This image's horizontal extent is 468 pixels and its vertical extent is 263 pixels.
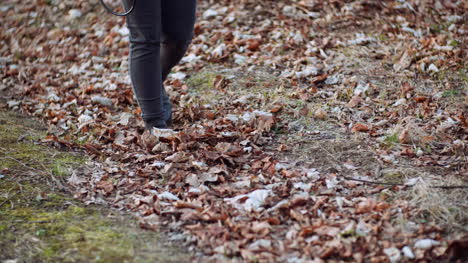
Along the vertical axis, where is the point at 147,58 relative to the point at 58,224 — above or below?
above

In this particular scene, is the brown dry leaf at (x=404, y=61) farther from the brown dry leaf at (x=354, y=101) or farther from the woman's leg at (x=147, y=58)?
the woman's leg at (x=147, y=58)

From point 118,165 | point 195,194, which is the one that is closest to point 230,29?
point 118,165

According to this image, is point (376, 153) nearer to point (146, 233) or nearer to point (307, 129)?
point (307, 129)

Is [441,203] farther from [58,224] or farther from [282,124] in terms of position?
[58,224]

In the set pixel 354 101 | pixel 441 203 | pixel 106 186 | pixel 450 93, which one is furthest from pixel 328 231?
pixel 450 93

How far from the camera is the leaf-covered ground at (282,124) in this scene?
2.10 metres

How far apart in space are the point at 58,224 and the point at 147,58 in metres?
1.14

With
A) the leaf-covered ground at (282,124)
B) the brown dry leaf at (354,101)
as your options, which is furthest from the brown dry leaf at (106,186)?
the brown dry leaf at (354,101)

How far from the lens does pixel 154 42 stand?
9.21 feet

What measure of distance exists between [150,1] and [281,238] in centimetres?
153

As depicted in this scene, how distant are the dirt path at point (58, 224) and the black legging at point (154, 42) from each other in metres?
0.56

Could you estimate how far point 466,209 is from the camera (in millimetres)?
2146

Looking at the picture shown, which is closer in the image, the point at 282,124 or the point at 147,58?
the point at 147,58

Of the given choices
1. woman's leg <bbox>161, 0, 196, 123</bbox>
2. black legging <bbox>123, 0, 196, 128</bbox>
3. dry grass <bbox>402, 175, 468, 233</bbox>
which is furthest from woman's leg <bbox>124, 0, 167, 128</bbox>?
dry grass <bbox>402, 175, 468, 233</bbox>
